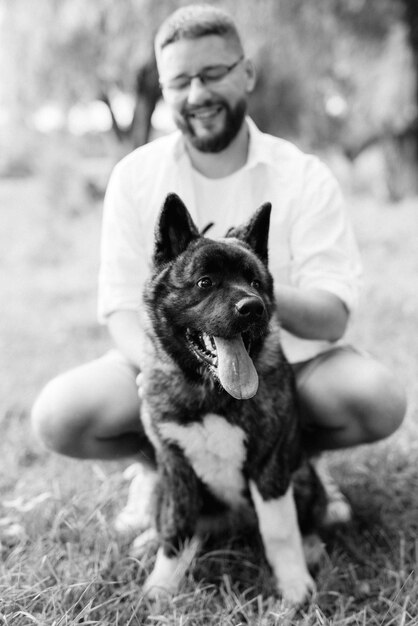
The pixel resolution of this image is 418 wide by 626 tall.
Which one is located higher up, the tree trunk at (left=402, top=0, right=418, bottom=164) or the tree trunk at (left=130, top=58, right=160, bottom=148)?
the tree trunk at (left=402, top=0, right=418, bottom=164)

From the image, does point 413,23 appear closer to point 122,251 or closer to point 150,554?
point 122,251

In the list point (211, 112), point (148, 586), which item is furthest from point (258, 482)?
point (211, 112)

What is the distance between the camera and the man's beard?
2.47 meters

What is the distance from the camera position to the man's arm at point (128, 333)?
2.43 meters

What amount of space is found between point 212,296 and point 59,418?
3.16ft

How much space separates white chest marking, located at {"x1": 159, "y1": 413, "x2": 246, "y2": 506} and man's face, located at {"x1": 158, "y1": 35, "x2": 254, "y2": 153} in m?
1.21

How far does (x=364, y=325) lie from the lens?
190 inches

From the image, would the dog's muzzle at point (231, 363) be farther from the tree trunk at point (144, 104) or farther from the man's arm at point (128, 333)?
the tree trunk at point (144, 104)

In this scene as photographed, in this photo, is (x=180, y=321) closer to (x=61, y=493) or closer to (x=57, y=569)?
(x=57, y=569)

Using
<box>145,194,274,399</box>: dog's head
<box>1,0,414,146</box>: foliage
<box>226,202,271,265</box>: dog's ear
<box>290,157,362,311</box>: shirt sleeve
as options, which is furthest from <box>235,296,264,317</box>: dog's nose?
<box>1,0,414,146</box>: foliage

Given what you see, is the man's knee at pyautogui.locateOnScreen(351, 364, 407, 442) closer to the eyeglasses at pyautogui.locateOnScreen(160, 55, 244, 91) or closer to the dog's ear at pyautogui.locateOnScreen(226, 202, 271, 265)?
the dog's ear at pyautogui.locateOnScreen(226, 202, 271, 265)

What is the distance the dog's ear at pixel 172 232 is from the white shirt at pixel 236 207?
517 millimetres

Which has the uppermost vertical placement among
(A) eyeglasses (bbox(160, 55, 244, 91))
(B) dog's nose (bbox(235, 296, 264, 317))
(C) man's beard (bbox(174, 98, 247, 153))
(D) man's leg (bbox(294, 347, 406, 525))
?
(A) eyeglasses (bbox(160, 55, 244, 91))

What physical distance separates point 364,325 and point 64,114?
27.2 feet
